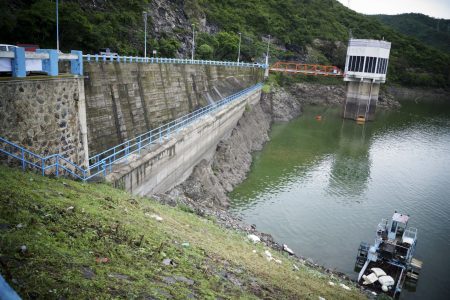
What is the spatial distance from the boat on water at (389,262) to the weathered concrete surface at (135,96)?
51.4 ft

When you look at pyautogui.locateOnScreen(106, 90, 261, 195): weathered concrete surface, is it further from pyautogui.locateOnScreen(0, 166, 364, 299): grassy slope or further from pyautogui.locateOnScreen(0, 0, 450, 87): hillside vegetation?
pyautogui.locateOnScreen(0, 0, 450, 87): hillside vegetation

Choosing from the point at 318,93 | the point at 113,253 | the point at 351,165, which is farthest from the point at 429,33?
the point at 113,253

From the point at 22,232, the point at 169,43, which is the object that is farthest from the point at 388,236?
the point at 169,43

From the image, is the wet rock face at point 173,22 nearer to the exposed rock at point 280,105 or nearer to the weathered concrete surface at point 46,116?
the exposed rock at point 280,105

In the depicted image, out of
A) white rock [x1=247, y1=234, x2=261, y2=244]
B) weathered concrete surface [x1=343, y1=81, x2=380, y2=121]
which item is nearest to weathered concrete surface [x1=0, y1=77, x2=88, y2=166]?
white rock [x1=247, y1=234, x2=261, y2=244]

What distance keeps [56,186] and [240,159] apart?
81.9 feet

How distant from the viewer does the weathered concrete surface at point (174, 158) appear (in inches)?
774

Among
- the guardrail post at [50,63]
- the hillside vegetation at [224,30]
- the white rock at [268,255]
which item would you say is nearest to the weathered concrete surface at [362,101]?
the hillside vegetation at [224,30]

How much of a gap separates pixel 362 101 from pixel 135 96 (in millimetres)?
52318

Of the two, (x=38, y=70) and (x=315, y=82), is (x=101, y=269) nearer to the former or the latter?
(x=38, y=70)

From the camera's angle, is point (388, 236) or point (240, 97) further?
point (240, 97)

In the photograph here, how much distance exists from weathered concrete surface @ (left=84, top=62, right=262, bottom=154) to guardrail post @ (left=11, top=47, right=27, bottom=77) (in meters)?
5.97

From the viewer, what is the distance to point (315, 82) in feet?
282

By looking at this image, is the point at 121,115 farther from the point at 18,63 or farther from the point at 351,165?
the point at 351,165
